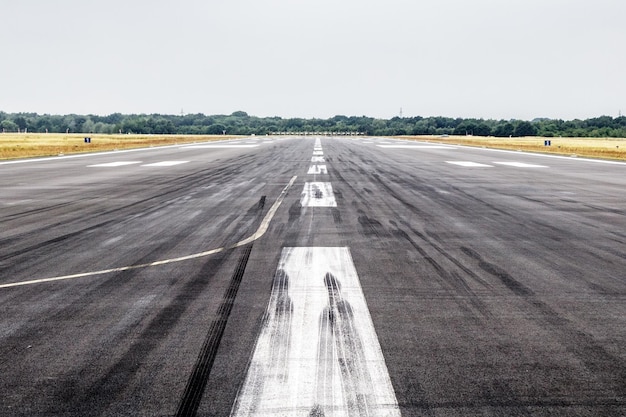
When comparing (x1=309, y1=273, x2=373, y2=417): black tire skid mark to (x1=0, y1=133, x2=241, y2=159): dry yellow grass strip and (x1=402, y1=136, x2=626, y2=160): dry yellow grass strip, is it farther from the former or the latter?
(x1=0, y1=133, x2=241, y2=159): dry yellow grass strip

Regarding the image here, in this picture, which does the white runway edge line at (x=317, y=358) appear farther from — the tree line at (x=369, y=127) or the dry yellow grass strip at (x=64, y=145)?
the tree line at (x=369, y=127)

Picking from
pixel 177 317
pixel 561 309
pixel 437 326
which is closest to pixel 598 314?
pixel 561 309

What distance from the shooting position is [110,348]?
10.8 feet

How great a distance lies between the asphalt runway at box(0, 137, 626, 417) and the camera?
2.70m

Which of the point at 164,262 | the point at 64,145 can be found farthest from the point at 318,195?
the point at 64,145

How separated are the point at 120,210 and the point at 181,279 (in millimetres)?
5307

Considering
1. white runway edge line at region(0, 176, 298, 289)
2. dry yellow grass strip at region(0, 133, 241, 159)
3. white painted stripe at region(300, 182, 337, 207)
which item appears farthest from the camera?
dry yellow grass strip at region(0, 133, 241, 159)

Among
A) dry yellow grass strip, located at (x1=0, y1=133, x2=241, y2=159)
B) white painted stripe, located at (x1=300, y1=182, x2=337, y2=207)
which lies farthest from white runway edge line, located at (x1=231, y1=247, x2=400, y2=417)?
dry yellow grass strip, located at (x1=0, y1=133, x2=241, y2=159)

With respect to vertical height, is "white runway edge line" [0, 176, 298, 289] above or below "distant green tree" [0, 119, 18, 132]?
below

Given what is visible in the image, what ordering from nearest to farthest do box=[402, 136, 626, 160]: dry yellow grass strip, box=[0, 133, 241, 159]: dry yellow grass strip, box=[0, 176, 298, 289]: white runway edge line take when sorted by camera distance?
box=[0, 176, 298, 289]: white runway edge line < box=[402, 136, 626, 160]: dry yellow grass strip < box=[0, 133, 241, 159]: dry yellow grass strip

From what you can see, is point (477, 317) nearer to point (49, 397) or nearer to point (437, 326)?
point (437, 326)

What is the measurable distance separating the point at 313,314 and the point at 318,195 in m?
7.74

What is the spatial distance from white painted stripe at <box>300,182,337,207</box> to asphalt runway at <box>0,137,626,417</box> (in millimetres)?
1255

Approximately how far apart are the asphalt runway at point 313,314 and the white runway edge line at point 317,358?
1 centimetres
